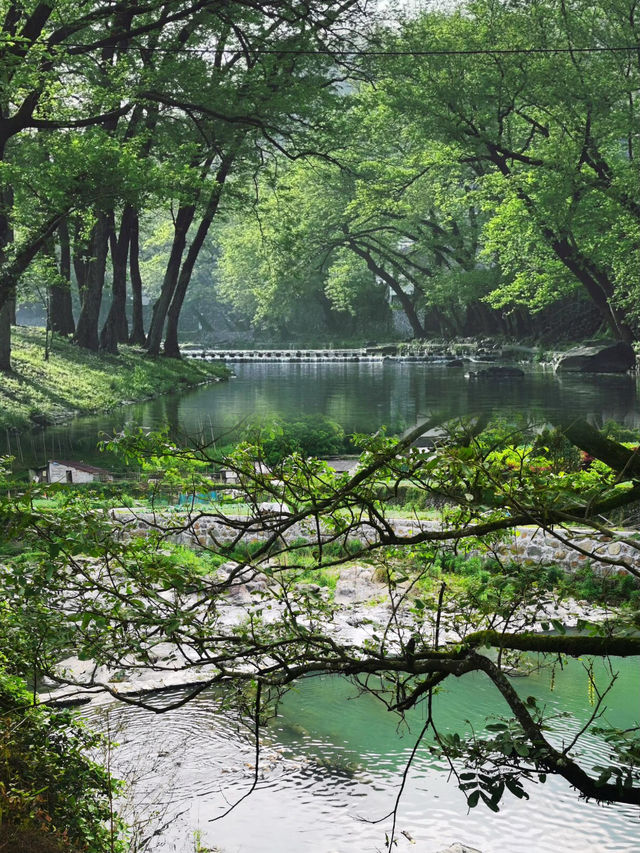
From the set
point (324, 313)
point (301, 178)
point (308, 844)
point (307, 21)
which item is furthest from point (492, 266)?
point (308, 844)

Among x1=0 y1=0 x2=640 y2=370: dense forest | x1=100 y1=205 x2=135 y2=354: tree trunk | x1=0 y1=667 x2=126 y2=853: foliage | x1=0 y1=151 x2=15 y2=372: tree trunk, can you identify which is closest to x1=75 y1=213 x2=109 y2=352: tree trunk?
x1=0 y1=0 x2=640 y2=370: dense forest

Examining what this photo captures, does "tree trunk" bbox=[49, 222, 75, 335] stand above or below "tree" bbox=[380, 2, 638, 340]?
below

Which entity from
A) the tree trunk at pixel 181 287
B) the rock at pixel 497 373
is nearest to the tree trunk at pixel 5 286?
the tree trunk at pixel 181 287

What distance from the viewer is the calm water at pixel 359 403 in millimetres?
16906

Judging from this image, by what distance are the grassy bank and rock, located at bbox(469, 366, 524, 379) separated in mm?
8382

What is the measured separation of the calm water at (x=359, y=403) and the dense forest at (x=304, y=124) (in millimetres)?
2964

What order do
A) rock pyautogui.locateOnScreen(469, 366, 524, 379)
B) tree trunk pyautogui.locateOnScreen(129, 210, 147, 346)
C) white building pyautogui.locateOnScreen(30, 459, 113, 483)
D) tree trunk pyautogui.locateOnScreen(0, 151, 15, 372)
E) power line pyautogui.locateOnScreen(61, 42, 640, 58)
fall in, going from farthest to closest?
tree trunk pyautogui.locateOnScreen(129, 210, 147, 346)
rock pyautogui.locateOnScreen(469, 366, 524, 379)
power line pyautogui.locateOnScreen(61, 42, 640, 58)
tree trunk pyautogui.locateOnScreen(0, 151, 15, 372)
white building pyautogui.locateOnScreen(30, 459, 113, 483)

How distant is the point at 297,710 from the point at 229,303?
52.4 meters

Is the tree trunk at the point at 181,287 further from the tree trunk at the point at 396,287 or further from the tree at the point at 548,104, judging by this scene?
the tree trunk at the point at 396,287

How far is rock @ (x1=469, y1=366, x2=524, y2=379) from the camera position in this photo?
27.2 meters

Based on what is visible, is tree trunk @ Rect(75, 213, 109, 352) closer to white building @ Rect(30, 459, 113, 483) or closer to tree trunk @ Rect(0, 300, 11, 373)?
tree trunk @ Rect(0, 300, 11, 373)

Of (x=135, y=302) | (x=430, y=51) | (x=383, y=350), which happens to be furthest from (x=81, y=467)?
(x=383, y=350)

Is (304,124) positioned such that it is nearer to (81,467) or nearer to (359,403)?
(359,403)

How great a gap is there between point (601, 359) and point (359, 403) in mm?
8298
